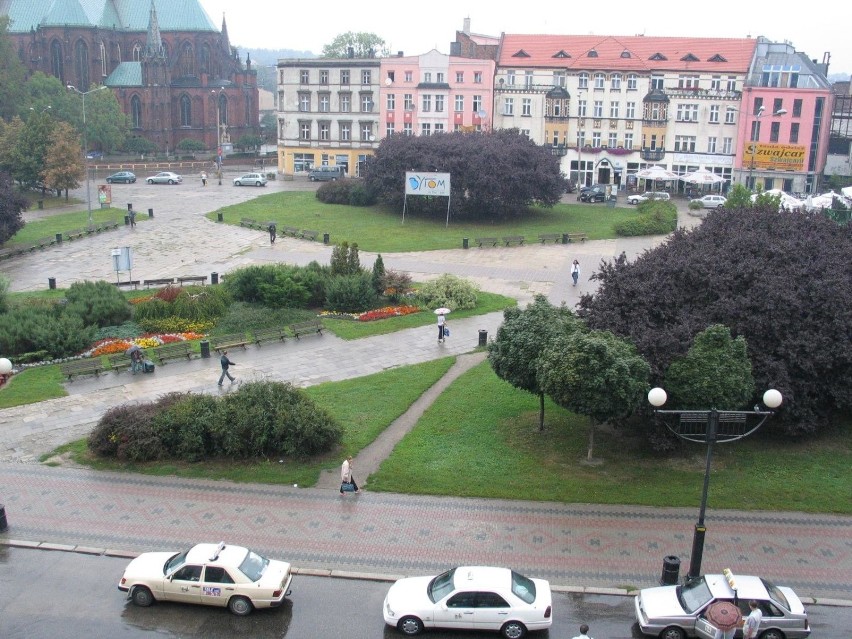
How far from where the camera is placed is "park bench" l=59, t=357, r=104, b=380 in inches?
1142

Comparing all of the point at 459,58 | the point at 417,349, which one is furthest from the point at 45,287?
the point at 459,58

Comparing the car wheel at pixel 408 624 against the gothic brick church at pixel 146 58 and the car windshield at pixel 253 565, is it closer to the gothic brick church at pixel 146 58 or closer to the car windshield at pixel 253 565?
the car windshield at pixel 253 565

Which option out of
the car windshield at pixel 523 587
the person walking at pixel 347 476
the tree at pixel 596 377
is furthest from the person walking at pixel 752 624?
the person walking at pixel 347 476

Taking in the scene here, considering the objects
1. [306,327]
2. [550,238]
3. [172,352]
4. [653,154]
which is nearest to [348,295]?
[306,327]

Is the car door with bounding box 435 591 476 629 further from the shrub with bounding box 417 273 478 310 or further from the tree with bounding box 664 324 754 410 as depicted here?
the shrub with bounding box 417 273 478 310

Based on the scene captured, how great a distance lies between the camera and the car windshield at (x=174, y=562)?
1683 centimetres

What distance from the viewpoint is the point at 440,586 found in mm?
16344

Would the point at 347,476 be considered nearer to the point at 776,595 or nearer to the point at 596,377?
the point at 596,377

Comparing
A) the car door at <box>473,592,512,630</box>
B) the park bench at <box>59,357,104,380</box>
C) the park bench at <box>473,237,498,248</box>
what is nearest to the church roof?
the park bench at <box>473,237,498,248</box>

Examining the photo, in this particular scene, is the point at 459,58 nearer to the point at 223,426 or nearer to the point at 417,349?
the point at 417,349

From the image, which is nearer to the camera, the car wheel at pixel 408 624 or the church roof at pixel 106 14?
the car wheel at pixel 408 624

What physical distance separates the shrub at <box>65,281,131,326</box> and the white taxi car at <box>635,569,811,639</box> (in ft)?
82.0

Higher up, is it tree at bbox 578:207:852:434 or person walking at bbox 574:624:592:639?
tree at bbox 578:207:852:434

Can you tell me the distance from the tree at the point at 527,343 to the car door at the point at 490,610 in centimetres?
820
